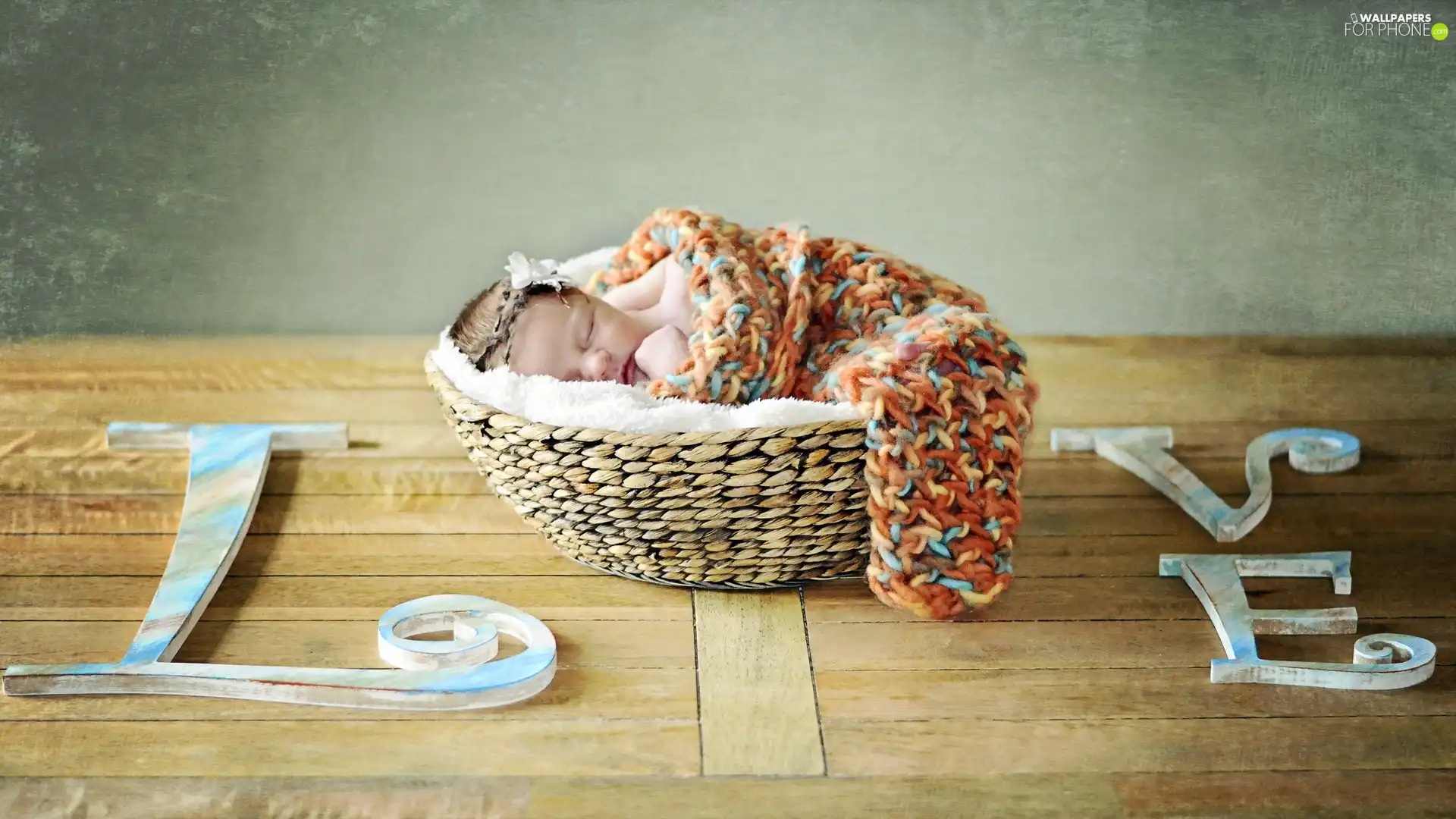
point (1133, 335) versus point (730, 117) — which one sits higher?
point (730, 117)

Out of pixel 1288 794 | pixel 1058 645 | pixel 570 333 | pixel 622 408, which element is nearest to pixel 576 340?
pixel 570 333

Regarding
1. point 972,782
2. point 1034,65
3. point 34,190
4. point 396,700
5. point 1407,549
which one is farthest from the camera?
point 1034,65

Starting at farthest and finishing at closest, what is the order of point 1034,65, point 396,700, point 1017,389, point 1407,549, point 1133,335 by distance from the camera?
point 1133,335 → point 1034,65 → point 1407,549 → point 1017,389 → point 396,700

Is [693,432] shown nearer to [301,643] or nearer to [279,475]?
[301,643]

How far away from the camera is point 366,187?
2379 mm

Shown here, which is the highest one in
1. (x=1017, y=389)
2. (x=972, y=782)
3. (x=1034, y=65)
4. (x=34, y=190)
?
(x=1034, y=65)

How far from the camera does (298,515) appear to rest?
1.76 m

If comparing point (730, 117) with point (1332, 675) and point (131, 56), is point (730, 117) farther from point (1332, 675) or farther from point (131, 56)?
point (1332, 675)

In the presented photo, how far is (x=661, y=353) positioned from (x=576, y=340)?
0.33 feet

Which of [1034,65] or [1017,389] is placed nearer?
[1017,389]

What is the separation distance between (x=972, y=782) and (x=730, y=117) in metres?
1.44

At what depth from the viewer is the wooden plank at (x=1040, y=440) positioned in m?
1.95

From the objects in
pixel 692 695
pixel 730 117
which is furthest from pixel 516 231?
pixel 692 695

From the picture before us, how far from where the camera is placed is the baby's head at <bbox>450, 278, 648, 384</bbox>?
153 cm
